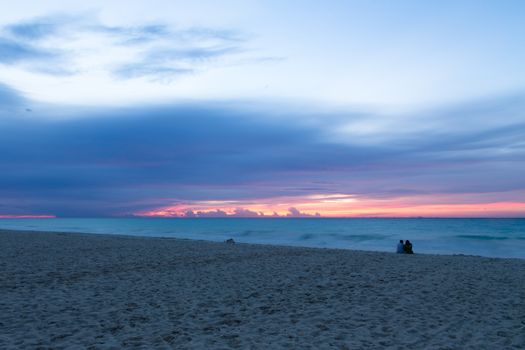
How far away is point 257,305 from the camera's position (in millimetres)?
10297

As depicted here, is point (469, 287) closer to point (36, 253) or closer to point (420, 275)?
point (420, 275)

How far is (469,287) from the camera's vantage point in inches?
508

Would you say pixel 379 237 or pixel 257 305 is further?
pixel 379 237

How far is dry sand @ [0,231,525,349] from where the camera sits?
7.61m

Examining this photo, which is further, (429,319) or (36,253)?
(36,253)

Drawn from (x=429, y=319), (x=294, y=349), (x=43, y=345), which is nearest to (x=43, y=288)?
(x=43, y=345)

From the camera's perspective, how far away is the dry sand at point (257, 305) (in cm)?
761

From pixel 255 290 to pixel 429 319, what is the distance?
15.7 feet

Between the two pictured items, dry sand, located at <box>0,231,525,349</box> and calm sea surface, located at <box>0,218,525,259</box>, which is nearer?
dry sand, located at <box>0,231,525,349</box>

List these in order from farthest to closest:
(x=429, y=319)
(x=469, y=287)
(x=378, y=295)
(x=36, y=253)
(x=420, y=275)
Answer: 1. (x=36, y=253)
2. (x=420, y=275)
3. (x=469, y=287)
4. (x=378, y=295)
5. (x=429, y=319)

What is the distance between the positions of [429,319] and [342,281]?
15.0 ft

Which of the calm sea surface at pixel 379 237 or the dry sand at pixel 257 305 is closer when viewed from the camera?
the dry sand at pixel 257 305

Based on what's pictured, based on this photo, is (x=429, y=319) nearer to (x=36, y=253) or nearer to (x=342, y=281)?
(x=342, y=281)

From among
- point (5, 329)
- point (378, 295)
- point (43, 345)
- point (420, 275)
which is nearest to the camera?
point (43, 345)
